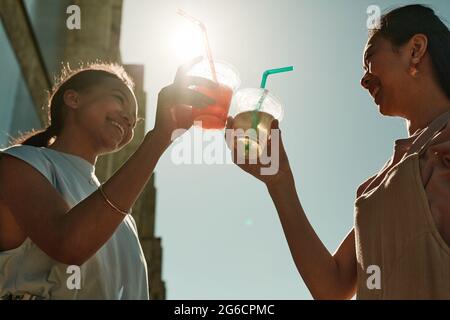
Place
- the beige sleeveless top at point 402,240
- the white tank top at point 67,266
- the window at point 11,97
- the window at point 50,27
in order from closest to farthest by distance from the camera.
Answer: the beige sleeveless top at point 402,240 → the white tank top at point 67,266 → the window at point 11,97 → the window at point 50,27

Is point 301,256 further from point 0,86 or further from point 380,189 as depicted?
point 0,86

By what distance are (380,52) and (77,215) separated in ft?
4.69

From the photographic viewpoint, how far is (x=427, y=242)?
1766mm

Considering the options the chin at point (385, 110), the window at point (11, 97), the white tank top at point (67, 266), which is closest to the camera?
the white tank top at point (67, 266)

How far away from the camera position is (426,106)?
2.29 meters

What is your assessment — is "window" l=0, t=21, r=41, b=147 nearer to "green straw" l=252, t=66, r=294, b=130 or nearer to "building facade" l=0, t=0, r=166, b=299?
"building facade" l=0, t=0, r=166, b=299

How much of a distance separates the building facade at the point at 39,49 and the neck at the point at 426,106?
267 cm

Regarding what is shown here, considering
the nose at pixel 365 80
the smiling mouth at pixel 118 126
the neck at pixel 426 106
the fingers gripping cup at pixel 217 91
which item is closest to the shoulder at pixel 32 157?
the smiling mouth at pixel 118 126

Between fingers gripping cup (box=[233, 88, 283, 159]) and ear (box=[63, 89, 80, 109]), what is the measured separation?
799 mm

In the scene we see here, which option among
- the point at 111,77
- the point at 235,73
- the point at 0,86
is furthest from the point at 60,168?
the point at 0,86

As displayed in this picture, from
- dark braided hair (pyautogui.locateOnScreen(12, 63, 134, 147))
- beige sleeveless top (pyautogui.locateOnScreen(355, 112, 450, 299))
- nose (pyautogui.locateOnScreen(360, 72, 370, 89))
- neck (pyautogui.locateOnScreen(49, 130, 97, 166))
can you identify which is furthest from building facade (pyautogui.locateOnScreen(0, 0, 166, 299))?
beige sleeveless top (pyautogui.locateOnScreen(355, 112, 450, 299))

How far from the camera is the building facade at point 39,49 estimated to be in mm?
7326

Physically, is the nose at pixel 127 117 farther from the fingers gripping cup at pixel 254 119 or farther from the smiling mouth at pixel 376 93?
the smiling mouth at pixel 376 93

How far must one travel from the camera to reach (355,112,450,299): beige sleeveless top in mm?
1738
